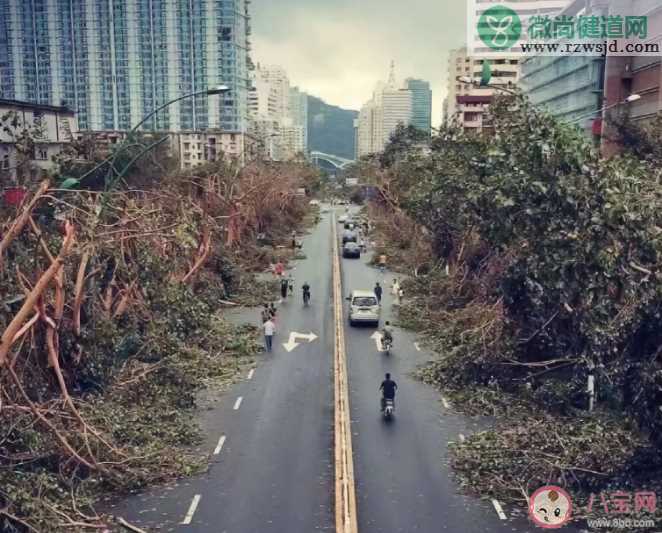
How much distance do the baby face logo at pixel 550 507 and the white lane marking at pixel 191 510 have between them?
654cm

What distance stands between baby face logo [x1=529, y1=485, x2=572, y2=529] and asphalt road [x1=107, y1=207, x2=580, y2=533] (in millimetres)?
395

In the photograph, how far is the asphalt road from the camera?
515 inches

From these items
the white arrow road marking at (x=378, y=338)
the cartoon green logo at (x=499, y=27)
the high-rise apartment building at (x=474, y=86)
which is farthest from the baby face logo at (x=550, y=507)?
the cartoon green logo at (x=499, y=27)

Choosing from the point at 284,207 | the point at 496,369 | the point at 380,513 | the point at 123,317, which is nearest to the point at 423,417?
the point at 496,369

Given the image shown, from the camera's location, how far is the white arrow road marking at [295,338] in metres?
27.0

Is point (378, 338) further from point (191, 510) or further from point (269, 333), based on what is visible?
point (191, 510)

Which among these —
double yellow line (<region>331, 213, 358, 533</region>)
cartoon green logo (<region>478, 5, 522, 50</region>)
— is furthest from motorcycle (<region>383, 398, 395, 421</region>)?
cartoon green logo (<region>478, 5, 522, 50</region>)

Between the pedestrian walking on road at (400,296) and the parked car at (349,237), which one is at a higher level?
the parked car at (349,237)

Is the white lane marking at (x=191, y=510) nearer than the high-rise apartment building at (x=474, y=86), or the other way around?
the white lane marking at (x=191, y=510)

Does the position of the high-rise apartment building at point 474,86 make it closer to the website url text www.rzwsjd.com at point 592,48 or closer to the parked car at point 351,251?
the website url text www.rzwsjd.com at point 592,48

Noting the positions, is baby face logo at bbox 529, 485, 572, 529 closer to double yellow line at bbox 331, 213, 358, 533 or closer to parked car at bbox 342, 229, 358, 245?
double yellow line at bbox 331, 213, 358, 533

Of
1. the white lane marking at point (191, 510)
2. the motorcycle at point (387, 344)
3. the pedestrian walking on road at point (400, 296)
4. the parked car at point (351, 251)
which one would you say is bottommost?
the white lane marking at point (191, 510)

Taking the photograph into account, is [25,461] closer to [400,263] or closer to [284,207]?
[400,263]

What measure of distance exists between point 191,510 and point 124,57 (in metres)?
118
